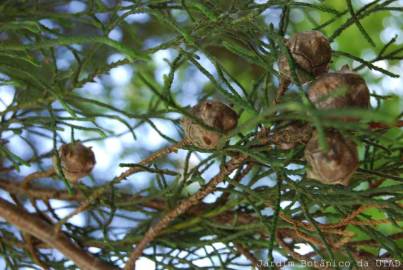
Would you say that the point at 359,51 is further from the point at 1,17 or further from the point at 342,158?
the point at 342,158

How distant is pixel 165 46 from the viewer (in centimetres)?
67

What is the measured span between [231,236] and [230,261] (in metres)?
0.10

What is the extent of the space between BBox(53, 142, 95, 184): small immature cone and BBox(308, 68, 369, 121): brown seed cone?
0.41 meters

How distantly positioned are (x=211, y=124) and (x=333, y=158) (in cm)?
16

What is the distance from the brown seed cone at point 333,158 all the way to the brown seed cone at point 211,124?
0.40 ft

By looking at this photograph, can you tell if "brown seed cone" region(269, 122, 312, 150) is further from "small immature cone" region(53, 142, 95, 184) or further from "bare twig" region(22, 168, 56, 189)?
"bare twig" region(22, 168, 56, 189)

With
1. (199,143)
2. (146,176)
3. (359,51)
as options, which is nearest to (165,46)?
(199,143)

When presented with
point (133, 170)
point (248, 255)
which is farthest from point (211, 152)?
point (248, 255)

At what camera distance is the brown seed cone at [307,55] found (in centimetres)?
57

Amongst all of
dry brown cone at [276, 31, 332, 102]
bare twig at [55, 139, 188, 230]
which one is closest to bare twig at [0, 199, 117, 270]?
bare twig at [55, 139, 188, 230]

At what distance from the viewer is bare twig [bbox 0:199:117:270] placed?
90 centimetres

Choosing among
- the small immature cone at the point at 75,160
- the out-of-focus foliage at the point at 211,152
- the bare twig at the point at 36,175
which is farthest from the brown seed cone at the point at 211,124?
the bare twig at the point at 36,175

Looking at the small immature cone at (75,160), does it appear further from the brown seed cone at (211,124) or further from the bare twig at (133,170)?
the brown seed cone at (211,124)

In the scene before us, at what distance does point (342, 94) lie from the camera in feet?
1.64
